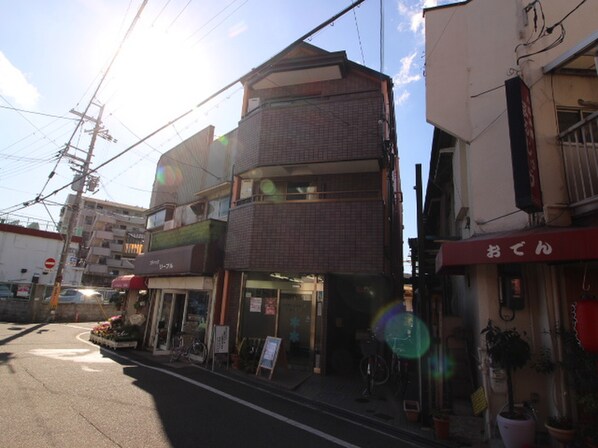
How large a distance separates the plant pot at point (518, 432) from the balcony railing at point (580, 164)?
3622 millimetres

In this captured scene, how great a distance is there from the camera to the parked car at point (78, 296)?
87.0 feet

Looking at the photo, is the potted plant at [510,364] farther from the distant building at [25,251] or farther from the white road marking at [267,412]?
the distant building at [25,251]

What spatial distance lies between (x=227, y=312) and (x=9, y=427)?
730 centimetres

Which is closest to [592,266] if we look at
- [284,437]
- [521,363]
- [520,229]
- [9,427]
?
[520,229]

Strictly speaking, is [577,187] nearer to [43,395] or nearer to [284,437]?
[284,437]

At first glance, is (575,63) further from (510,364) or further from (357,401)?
(357,401)

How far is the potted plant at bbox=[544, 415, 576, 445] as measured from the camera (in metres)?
4.95

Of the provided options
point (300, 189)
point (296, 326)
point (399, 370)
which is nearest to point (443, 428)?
point (399, 370)

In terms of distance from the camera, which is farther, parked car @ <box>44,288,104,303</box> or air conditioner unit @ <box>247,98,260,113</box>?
parked car @ <box>44,288,104,303</box>

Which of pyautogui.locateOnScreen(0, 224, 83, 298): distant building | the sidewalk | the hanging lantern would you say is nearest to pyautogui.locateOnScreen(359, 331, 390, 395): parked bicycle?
the sidewalk

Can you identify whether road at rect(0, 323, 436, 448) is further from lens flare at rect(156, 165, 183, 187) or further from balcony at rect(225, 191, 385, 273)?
lens flare at rect(156, 165, 183, 187)

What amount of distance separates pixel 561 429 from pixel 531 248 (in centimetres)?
266

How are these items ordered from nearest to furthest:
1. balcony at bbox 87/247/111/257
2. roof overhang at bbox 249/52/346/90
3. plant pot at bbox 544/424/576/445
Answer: plant pot at bbox 544/424/576/445, roof overhang at bbox 249/52/346/90, balcony at bbox 87/247/111/257

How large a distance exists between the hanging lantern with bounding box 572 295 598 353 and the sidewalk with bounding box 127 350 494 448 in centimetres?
224
